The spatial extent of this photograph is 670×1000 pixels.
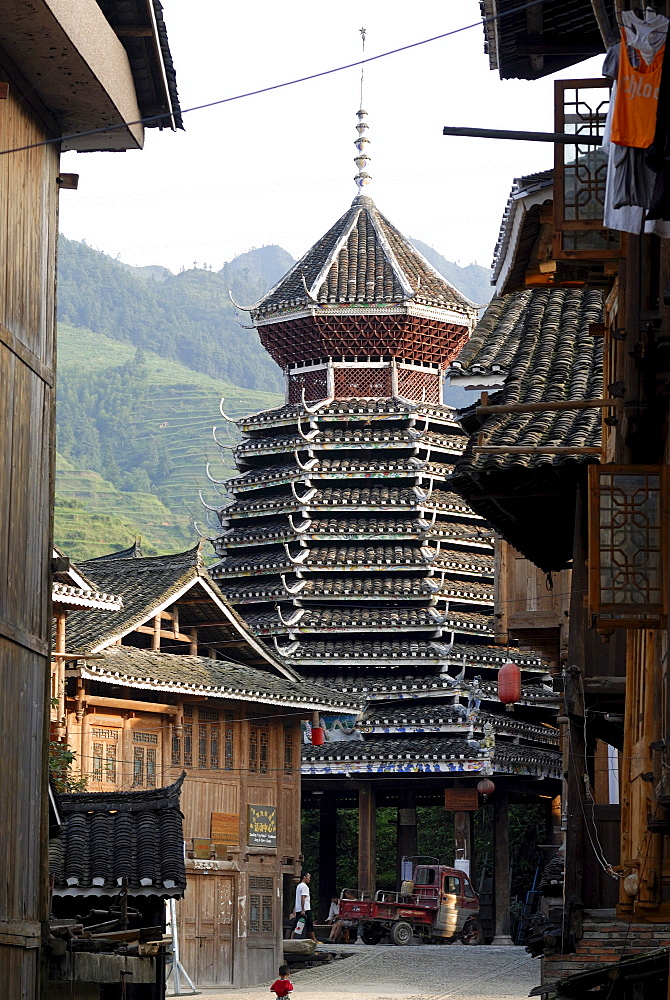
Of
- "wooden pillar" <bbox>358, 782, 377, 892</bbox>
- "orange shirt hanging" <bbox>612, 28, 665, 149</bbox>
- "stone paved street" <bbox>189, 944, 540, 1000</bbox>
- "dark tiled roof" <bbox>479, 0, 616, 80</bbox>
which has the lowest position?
"stone paved street" <bbox>189, 944, 540, 1000</bbox>

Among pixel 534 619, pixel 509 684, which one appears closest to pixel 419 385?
pixel 509 684

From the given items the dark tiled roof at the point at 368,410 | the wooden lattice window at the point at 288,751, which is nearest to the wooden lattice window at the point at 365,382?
the dark tiled roof at the point at 368,410

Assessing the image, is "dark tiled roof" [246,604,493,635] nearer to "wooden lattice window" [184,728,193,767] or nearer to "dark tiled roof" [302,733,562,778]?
"dark tiled roof" [302,733,562,778]

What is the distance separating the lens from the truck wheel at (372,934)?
41188mm

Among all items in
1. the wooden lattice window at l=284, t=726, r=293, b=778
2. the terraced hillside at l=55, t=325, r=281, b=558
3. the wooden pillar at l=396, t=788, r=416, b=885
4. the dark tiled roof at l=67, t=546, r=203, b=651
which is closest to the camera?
the dark tiled roof at l=67, t=546, r=203, b=651

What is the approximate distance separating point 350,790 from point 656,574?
3586 cm

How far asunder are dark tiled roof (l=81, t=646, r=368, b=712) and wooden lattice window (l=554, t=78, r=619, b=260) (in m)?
19.1

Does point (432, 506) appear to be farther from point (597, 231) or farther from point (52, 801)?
point (597, 231)

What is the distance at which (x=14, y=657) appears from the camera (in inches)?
550

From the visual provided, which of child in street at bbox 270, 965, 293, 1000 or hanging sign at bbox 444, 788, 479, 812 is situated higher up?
hanging sign at bbox 444, 788, 479, 812

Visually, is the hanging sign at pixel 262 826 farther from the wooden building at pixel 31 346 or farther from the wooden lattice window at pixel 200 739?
the wooden building at pixel 31 346

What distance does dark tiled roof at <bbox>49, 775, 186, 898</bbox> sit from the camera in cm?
2119

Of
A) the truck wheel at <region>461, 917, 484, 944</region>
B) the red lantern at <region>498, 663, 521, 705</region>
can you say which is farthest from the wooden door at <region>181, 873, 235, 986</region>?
the truck wheel at <region>461, 917, 484, 944</region>

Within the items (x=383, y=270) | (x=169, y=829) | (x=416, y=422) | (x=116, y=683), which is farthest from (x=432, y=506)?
(x=169, y=829)
